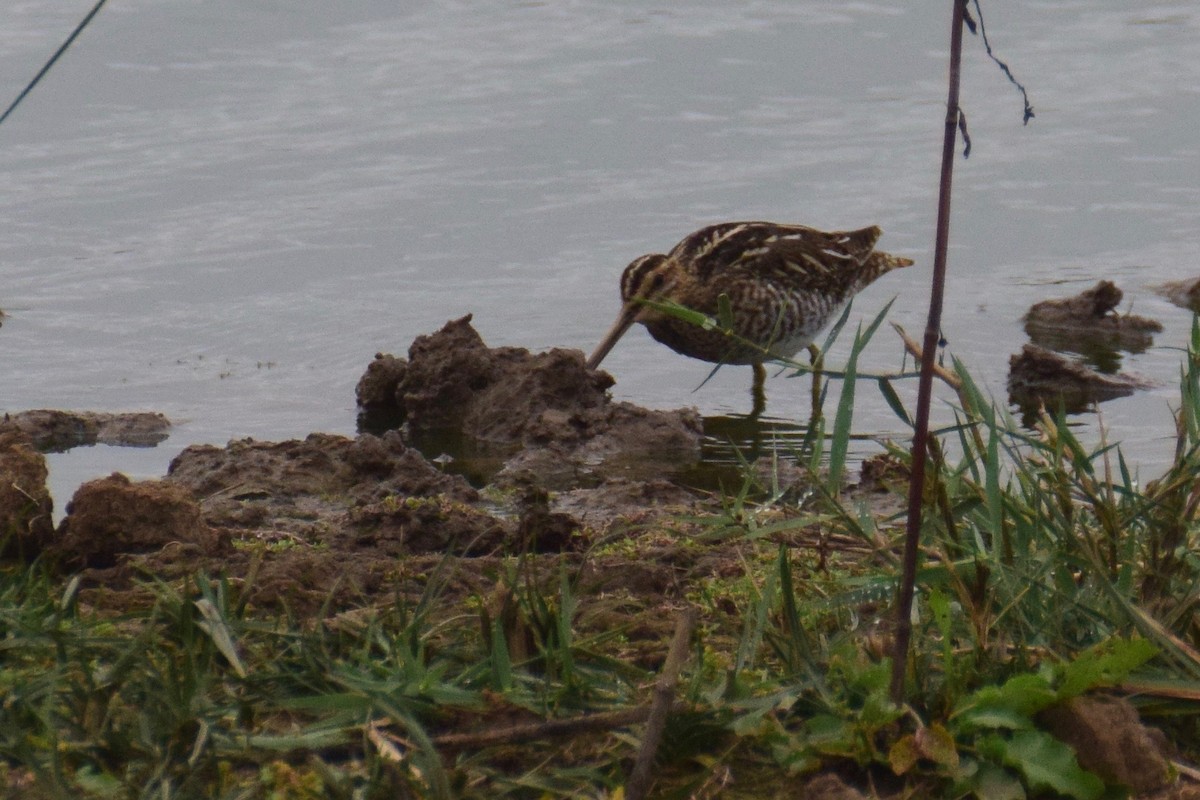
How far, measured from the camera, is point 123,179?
11.6m

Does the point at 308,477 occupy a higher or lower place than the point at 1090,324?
higher

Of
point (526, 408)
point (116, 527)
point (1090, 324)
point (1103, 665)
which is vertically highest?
point (1103, 665)

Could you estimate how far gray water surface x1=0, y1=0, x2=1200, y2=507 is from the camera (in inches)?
352

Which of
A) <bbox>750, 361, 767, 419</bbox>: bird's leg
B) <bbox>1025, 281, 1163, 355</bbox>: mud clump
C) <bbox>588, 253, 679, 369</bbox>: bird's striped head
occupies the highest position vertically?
<bbox>588, 253, 679, 369</bbox>: bird's striped head

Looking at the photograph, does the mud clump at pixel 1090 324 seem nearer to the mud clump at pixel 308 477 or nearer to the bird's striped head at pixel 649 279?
the bird's striped head at pixel 649 279

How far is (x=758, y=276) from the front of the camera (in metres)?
9.40

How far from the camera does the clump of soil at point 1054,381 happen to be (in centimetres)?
809

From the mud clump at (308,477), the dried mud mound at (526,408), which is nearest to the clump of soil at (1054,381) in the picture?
the dried mud mound at (526,408)

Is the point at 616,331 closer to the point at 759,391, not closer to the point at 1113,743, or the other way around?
the point at 759,391

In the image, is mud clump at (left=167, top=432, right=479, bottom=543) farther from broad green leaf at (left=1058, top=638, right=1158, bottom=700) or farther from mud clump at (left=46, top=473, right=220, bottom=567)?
broad green leaf at (left=1058, top=638, right=1158, bottom=700)

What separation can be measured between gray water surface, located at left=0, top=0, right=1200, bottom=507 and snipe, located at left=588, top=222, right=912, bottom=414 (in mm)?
333

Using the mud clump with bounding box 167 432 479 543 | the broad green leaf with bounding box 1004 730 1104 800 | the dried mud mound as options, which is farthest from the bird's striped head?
the broad green leaf with bounding box 1004 730 1104 800

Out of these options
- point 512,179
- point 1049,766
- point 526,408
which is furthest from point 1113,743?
point 512,179

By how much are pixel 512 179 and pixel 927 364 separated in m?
8.79
